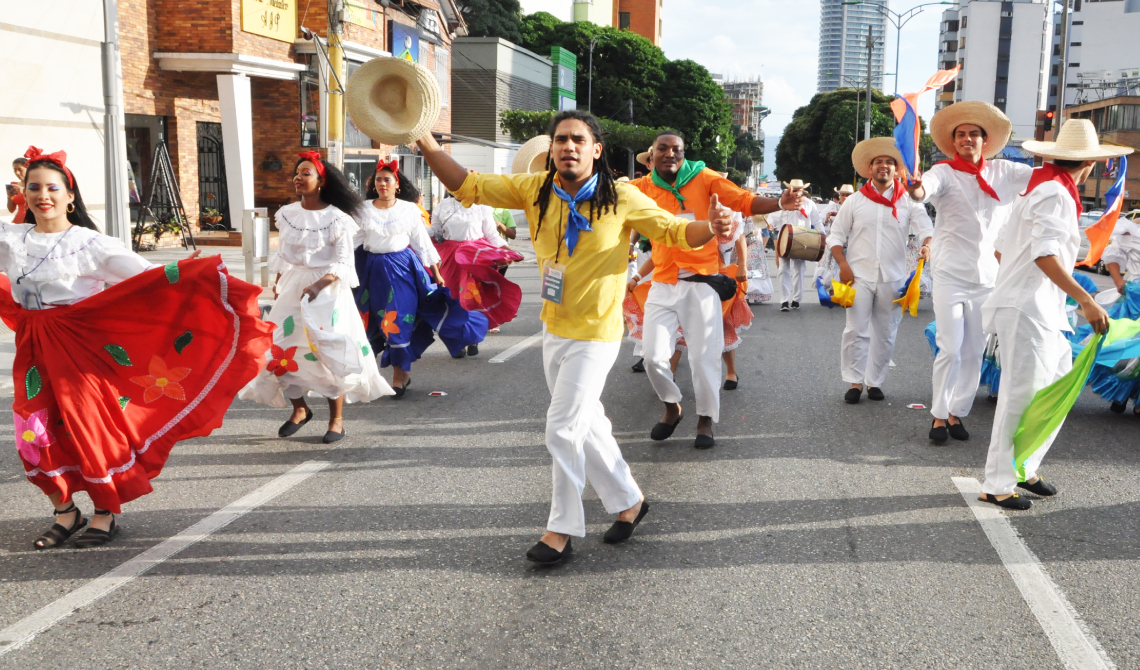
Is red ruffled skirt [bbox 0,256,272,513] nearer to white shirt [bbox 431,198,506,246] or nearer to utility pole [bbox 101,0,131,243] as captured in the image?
white shirt [bbox 431,198,506,246]

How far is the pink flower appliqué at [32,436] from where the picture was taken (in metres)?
4.73

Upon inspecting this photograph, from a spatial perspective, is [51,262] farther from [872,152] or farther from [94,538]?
[872,152]

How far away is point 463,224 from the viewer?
10.8 metres

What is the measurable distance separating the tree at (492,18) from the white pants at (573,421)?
55.7 metres

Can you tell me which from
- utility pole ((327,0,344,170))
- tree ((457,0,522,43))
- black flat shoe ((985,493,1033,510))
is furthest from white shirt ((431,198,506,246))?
tree ((457,0,522,43))

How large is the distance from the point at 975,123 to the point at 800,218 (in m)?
9.29

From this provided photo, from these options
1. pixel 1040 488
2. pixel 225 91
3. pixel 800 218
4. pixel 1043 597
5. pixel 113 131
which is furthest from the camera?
pixel 225 91

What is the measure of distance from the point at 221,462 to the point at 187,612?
2.39 metres

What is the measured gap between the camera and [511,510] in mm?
5406

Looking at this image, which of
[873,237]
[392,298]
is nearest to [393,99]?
[392,298]

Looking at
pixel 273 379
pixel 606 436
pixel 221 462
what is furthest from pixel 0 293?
pixel 606 436

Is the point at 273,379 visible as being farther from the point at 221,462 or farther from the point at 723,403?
the point at 723,403

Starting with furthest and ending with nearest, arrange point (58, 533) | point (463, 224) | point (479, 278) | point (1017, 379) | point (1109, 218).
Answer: point (463, 224) → point (479, 278) → point (1109, 218) → point (1017, 379) → point (58, 533)

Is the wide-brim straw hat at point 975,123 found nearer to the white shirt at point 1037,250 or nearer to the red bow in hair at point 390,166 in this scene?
the white shirt at point 1037,250
